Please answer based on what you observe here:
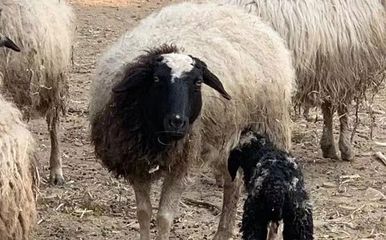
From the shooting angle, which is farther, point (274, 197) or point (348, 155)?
point (348, 155)

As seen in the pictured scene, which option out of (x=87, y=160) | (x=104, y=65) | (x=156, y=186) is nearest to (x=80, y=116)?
(x=87, y=160)

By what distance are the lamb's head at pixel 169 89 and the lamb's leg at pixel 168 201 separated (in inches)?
15.2

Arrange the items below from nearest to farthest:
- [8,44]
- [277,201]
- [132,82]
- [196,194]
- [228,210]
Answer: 1. [277,201]
2. [132,82]
3. [8,44]
4. [228,210]
5. [196,194]

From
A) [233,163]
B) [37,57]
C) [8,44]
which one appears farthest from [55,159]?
[233,163]

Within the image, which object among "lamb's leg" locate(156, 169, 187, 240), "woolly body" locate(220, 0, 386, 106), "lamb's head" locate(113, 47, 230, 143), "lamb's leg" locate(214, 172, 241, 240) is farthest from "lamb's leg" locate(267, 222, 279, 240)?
"woolly body" locate(220, 0, 386, 106)

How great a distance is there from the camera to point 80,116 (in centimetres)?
1013

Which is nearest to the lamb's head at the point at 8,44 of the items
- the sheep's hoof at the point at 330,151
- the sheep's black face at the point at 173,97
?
the sheep's black face at the point at 173,97

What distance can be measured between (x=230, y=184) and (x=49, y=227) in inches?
57.3

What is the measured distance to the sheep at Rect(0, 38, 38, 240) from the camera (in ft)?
16.6

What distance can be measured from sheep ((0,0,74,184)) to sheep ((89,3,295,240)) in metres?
1.00

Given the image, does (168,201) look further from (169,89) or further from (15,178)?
(15,178)

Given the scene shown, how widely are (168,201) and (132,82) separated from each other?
2.89 feet

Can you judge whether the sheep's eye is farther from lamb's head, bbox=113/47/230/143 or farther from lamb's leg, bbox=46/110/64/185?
lamb's leg, bbox=46/110/64/185

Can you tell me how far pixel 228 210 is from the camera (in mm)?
7051
